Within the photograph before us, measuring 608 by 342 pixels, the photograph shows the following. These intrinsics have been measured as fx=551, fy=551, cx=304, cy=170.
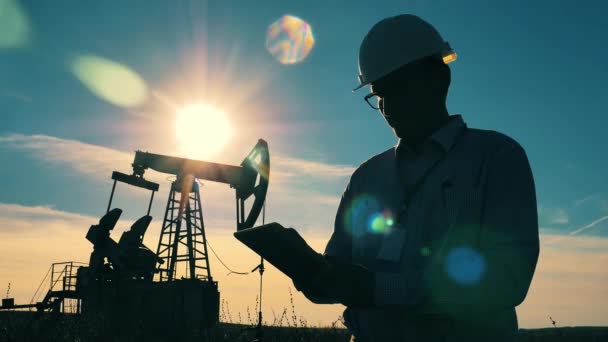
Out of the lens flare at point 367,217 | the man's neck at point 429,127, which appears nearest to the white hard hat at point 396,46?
the man's neck at point 429,127

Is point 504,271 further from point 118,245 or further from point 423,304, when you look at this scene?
point 118,245

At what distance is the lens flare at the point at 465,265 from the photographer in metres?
2.06

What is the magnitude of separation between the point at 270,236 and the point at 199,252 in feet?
104

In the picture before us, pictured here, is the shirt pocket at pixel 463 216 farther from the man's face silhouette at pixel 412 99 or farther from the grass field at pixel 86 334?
the grass field at pixel 86 334

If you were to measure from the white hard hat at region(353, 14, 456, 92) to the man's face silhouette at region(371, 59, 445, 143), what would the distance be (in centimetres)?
5

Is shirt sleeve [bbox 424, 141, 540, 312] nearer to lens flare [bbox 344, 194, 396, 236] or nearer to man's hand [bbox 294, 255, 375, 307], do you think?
man's hand [bbox 294, 255, 375, 307]

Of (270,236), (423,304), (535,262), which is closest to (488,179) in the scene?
(535,262)

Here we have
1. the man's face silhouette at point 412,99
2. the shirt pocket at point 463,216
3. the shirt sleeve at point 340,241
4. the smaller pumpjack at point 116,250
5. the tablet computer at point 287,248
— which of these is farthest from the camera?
the smaller pumpjack at point 116,250

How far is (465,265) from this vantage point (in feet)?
6.91

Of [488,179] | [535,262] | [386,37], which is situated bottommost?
[535,262]

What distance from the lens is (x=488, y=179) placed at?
2273mm

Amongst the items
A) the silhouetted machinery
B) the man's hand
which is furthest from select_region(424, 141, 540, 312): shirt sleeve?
the silhouetted machinery

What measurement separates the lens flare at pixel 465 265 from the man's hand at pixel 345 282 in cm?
32

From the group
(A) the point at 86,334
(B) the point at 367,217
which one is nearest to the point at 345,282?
(B) the point at 367,217
